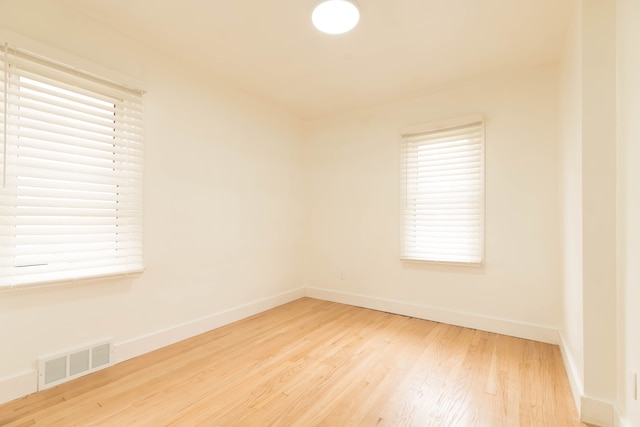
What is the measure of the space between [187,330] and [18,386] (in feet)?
3.84

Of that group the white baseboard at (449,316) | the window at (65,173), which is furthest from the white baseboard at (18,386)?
the white baseboard at (449,316)

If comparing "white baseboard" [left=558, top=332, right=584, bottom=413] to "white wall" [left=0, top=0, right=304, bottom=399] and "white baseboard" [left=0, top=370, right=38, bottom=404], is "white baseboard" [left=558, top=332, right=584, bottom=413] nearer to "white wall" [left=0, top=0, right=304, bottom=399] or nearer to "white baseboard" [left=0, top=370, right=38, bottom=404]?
"white wall" [left=0, top=0, right=304, bottom=399]

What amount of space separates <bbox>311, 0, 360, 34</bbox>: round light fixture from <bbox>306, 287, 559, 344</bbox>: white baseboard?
2959mm

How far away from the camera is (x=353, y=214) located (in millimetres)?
4043

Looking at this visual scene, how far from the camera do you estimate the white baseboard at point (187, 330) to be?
2.43 metres

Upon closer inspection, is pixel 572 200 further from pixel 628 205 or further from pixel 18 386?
pixel 18 386

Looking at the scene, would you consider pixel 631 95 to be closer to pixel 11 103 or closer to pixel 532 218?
pixel 532 218

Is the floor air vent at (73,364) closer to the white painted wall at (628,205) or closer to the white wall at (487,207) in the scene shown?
the white wall at (487,207)

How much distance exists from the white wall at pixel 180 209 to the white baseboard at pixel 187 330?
0.17 feet

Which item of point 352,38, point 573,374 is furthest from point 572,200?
point 352,38

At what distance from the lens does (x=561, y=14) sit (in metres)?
2.15

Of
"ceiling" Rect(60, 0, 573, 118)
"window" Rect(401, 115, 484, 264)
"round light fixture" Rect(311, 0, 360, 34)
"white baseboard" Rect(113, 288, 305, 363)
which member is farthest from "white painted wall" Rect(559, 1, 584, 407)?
"white baseboard" Rect(113, 288, 305, 363)

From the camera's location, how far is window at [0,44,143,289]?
1880 millimetres

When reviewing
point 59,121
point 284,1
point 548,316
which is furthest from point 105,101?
point 548,316
